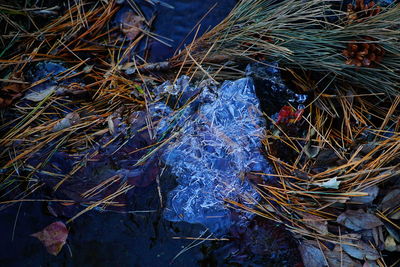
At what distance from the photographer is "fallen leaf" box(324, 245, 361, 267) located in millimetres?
1536

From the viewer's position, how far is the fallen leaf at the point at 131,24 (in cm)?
229

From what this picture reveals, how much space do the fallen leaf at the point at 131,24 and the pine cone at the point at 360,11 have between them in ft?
4.24

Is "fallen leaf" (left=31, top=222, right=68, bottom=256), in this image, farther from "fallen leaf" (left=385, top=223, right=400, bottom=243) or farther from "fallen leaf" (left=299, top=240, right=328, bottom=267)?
"fallen leaf" (left=385, top=223, right=400, bottom=243)

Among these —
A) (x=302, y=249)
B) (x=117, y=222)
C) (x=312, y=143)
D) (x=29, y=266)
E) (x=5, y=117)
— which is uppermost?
A: (x=312, y=143)

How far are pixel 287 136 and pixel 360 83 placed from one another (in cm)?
50

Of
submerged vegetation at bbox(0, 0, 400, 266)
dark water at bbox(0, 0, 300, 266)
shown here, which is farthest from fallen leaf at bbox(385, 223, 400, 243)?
dark water at bbox(0, 0, 300, 266)

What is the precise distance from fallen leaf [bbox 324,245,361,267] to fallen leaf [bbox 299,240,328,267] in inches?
1.1

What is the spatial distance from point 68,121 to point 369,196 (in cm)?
161

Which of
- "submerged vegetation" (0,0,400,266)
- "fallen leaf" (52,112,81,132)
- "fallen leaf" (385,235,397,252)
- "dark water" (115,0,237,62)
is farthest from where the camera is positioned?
"dark water" (115,0,237,62)

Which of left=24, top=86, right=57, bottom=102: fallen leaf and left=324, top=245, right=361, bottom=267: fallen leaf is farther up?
left=24, top=86, right=57, bottom=102: fallen leaf

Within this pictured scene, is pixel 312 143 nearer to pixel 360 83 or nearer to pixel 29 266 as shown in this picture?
pixel 360 83

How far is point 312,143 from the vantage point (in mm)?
1886

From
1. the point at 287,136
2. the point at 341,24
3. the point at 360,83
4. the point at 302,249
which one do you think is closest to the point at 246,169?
the point at 287,136

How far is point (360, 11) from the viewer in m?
1.78
